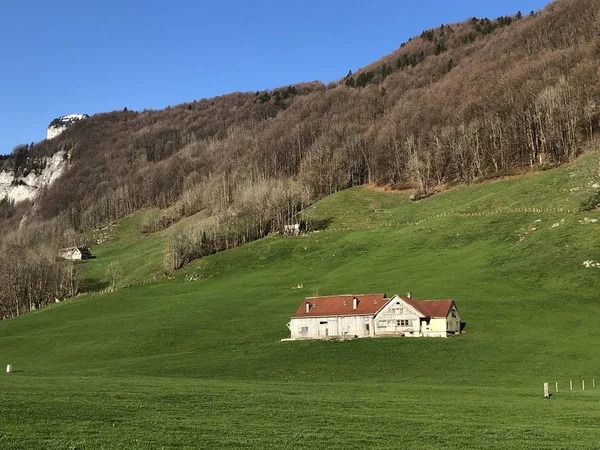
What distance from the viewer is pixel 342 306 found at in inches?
3177

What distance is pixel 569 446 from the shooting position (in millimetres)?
22703

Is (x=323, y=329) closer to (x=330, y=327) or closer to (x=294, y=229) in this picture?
(x=330, y=327)

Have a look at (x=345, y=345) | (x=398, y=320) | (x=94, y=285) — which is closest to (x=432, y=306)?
(x=398, y=320)

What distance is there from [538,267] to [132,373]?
199 ft

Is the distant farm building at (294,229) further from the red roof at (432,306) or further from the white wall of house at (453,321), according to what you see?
the white wall of house at (453,321)

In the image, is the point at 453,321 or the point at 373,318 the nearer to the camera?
the point at 453,321

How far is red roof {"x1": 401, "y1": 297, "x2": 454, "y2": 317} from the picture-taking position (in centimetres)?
7169

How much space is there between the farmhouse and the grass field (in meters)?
3.29

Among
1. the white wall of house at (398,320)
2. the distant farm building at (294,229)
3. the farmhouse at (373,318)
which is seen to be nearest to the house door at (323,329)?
the farmhouse at (373,318)

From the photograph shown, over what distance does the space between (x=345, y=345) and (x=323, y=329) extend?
28.3 feet

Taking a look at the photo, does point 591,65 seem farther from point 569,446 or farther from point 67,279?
point 569,446

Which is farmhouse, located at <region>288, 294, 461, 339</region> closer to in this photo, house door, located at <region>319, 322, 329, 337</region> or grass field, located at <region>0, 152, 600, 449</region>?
house door, located at <region>319, 322, 329, 337</region>

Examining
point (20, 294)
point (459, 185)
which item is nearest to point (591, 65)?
point (459, 185)

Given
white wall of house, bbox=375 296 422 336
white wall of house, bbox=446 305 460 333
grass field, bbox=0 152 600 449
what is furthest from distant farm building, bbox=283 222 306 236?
white wall of house, bbox=446 305 460 333
